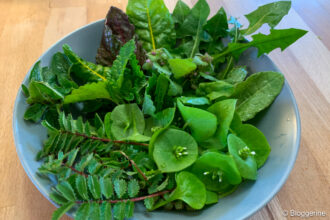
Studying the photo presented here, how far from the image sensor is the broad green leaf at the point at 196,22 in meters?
0.39

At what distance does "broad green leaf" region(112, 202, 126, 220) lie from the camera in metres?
0.24

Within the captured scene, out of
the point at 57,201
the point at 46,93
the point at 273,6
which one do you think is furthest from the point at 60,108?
the point at 273,6

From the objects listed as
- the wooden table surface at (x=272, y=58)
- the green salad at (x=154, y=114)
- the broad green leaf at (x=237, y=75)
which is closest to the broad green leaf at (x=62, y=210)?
the green salad at (x=154, y=114)

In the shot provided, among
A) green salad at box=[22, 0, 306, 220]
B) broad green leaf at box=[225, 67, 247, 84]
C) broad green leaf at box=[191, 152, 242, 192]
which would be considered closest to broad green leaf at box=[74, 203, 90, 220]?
green salad at box=[22, 0, 306, 220]

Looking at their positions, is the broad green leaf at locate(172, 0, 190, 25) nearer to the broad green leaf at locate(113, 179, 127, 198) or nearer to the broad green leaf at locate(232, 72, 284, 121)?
the broad green leaf at locate(232, 72, 284, 121)

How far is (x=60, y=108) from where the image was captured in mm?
334

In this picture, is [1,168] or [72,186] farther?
[1,168]

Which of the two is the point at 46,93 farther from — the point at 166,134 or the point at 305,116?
the point at 305,116

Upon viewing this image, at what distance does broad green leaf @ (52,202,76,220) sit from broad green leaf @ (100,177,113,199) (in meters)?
0.03

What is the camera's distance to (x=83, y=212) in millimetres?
230

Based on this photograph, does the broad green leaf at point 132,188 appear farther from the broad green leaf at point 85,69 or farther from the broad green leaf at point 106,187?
the broad green leaf at point 85,69

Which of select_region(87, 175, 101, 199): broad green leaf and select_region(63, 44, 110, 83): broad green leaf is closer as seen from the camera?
select_region(87, 175, 101, 199): broad green leaf

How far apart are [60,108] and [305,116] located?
1.20 feet

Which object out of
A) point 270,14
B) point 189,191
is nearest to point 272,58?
point 270,14
